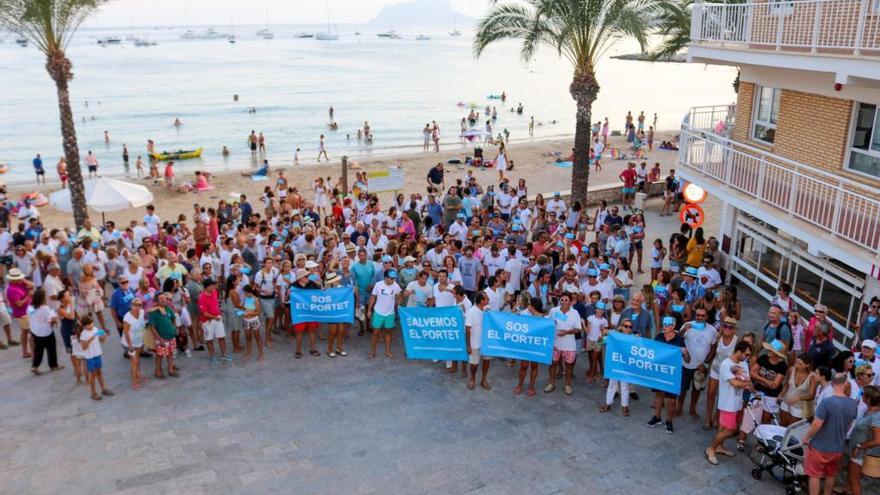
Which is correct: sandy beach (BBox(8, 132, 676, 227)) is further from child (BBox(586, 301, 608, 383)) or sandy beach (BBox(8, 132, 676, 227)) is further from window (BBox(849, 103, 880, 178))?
window (BBox(849, 103, 880, 178))

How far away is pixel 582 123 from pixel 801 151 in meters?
7.69

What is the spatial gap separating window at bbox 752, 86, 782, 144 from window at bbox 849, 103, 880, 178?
8.79 feet

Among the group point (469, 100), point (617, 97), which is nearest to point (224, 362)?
point (469, 100)

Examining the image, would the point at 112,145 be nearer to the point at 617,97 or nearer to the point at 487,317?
the point at 487,317

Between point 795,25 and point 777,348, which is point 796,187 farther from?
point 777,348

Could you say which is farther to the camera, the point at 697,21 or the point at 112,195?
the point at 112,195

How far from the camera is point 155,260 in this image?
1444 centimetres

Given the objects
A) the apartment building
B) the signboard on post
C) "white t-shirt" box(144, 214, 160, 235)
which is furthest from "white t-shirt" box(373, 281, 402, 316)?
the signboard on post

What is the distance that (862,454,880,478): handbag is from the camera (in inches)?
328

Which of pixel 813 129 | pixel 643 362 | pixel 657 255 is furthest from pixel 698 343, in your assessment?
pixel 813 129

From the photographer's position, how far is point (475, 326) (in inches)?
450

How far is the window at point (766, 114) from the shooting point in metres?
16.1

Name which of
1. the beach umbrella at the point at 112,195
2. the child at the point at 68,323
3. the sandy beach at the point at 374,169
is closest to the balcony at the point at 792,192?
the child at the point at 68,323

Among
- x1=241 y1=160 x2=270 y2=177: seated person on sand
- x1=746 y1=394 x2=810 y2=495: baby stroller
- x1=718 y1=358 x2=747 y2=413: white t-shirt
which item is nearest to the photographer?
x1=746 y1=394 x2=810 y2=495: baby stroller
